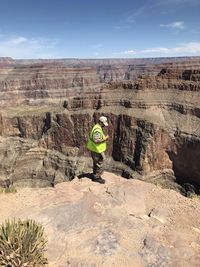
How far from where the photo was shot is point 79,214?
33.3ft

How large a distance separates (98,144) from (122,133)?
41316 mm

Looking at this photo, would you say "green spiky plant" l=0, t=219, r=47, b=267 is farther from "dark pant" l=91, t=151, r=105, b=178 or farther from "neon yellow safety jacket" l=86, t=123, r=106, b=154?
"dark pant" l=91, t=151, r=105, b=178

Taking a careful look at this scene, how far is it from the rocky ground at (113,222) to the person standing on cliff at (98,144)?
2.09 feet

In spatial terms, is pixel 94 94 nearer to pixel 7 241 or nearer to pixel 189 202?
pixel 189 202

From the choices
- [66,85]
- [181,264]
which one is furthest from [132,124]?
[66,85]

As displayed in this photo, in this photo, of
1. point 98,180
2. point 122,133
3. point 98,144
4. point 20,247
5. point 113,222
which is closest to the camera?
point 20,247

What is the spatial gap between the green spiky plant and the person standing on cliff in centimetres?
559

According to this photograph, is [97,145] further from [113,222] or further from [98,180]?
[113,222]

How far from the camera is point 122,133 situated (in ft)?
178

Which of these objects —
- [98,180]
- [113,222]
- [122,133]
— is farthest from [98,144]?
[122,133]

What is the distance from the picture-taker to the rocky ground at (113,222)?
319 inches

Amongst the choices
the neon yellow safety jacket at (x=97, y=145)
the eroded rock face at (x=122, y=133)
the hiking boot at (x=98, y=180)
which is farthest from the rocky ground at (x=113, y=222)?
the eroded rock face at (x=122, y=133)

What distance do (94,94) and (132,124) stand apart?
1220 centimetres

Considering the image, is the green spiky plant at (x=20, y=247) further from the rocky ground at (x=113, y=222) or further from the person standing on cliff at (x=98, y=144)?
the person standing on cliff at (x=98, y=144)
